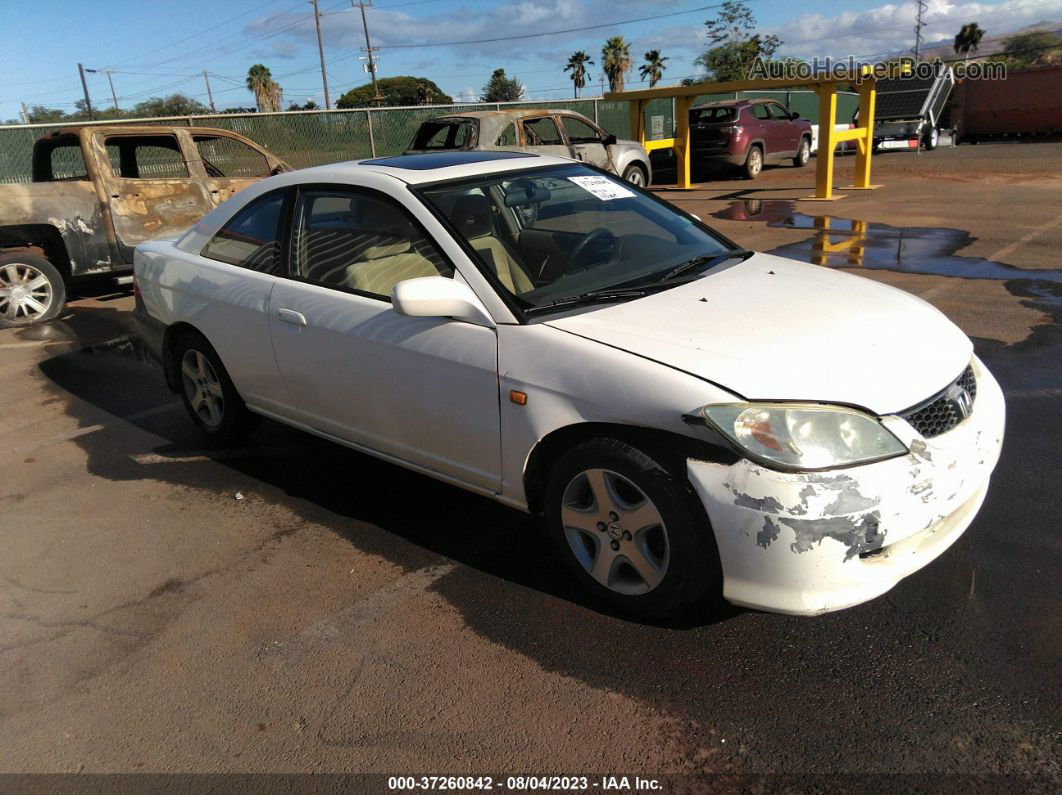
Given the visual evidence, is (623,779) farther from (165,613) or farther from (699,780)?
(165,613)

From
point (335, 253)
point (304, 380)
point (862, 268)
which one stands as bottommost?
point (862, 268)

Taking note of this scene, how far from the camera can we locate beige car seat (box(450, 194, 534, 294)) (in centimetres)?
341

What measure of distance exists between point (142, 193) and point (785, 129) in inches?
616

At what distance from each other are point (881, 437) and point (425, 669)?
169 cm

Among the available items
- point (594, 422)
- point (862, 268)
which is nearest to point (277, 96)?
point (862, 268)

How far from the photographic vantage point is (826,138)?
44.8 feet

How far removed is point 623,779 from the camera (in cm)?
238

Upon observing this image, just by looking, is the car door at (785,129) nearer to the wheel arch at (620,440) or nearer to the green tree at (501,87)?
the wheel arch at (620,440)

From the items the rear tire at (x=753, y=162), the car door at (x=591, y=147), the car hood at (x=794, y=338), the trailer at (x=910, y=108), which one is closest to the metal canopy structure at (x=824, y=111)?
the car door at (x=591, y=147)

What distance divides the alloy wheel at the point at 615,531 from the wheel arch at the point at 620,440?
0.13 metres

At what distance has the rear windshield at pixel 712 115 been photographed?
18516mm

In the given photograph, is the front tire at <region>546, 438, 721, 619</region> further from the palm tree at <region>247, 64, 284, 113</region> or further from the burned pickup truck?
the palm tree at <region>247, 64, 284, 113</region>

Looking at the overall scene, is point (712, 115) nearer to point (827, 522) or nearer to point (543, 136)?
point (543, 136)

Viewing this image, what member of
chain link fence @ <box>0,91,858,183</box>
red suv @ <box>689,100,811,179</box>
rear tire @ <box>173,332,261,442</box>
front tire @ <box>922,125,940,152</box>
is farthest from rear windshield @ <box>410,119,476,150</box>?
front tire @ <box>922,125,940,152</box>
